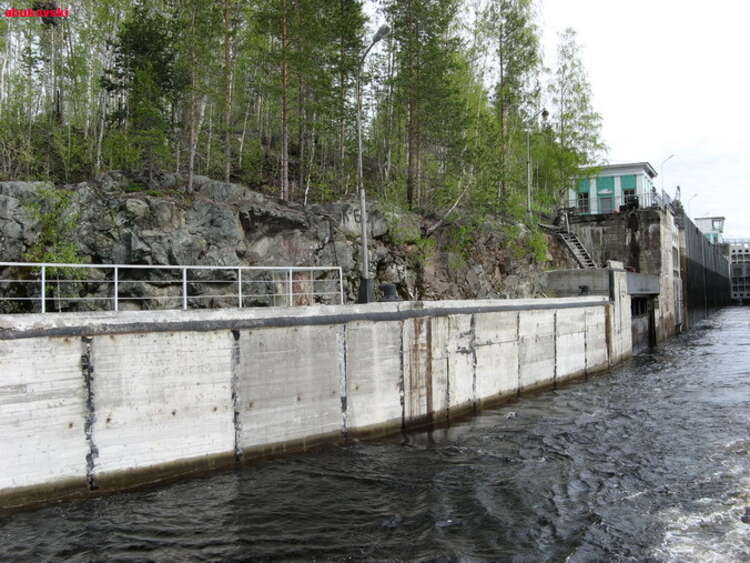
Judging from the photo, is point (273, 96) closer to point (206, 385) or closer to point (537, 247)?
point (537, 247)

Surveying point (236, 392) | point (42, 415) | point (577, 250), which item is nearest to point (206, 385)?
point (236, 392)

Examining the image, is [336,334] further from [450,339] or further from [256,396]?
[450,339]

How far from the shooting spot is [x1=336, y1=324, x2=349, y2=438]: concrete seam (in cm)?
1330

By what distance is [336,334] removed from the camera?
1334cm

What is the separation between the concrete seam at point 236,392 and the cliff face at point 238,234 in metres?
6.89

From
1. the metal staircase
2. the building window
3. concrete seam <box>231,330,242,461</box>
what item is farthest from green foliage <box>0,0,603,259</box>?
concrete seam <box>231,330,242,461</box>

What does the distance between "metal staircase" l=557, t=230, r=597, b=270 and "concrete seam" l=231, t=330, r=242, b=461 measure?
2888 centimetres

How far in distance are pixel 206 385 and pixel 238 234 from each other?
9327 mm

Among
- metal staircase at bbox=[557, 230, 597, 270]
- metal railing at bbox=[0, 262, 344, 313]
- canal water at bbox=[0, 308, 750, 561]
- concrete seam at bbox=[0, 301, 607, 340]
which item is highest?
metal staircase at bbox=[557, 230, 597, 270]

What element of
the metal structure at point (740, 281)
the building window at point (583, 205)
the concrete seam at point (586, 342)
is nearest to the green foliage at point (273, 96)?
the concrete seam at point (586, 342)

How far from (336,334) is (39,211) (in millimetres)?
10771

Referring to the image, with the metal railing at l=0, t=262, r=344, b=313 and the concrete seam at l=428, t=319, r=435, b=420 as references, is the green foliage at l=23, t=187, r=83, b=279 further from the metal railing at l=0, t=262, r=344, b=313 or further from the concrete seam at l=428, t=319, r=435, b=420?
the concrete seam at l=428, t=319, r=435, b=420

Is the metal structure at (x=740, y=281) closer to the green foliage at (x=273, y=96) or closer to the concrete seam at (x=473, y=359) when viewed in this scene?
the green foliage at (x=273, y=96)

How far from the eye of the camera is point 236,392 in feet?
37.9
